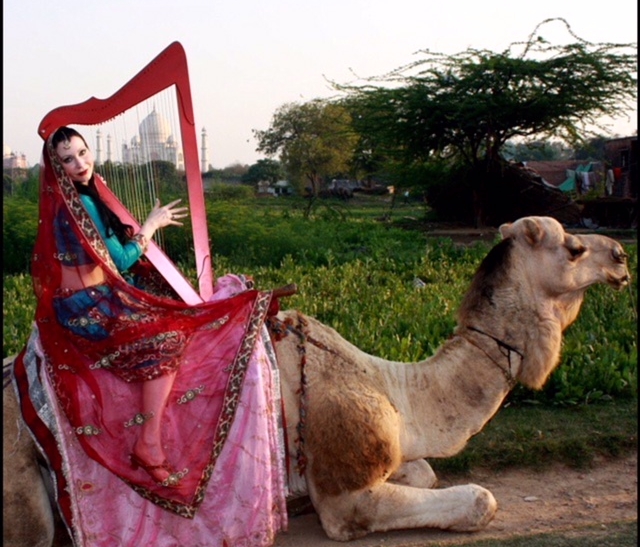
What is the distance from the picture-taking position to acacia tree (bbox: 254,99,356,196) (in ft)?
135

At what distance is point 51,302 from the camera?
3.83 metres

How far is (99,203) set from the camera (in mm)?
3961

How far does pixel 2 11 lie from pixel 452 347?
267 cm

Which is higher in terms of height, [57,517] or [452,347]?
[452,347]

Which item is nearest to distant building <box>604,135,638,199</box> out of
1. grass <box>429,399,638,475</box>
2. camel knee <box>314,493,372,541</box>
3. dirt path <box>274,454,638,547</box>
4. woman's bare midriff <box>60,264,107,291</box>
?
grass <box>429,399,638,475</box>

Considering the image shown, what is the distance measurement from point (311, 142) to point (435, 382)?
3791cm

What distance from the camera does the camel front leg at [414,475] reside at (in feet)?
15.3

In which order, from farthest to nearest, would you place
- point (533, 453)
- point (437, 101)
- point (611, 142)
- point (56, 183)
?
point (611, 142) < point (437, 101) < point (533, 453) < point (56, 183)

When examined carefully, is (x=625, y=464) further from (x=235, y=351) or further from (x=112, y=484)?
(x=112, y=484)

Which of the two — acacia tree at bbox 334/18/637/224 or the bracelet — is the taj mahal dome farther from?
acacia tree at bbox 334/18/637/224

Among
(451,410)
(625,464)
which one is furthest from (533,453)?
(451,410)

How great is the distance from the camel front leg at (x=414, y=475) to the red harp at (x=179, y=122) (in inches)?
Answer: 54.1

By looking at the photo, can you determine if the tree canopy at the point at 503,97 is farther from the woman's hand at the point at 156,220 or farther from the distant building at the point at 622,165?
the woman's hand at the point at 156,220

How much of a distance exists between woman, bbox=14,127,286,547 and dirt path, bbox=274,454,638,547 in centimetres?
44
